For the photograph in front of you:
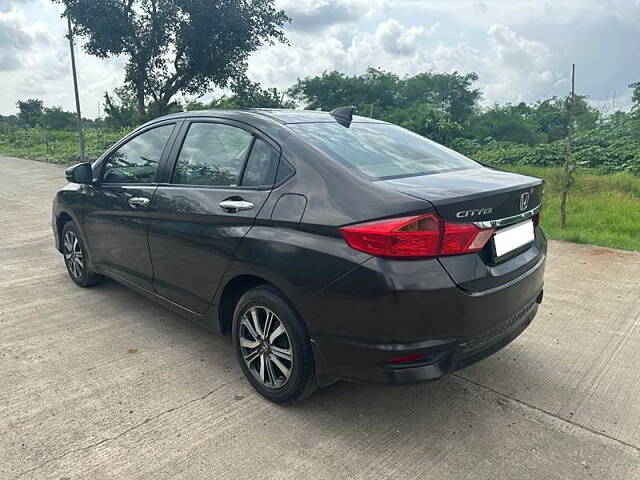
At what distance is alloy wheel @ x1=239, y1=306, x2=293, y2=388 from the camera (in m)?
2.63

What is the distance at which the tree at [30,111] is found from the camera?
45969mm

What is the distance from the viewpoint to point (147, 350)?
3387mm

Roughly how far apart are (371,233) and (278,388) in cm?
106

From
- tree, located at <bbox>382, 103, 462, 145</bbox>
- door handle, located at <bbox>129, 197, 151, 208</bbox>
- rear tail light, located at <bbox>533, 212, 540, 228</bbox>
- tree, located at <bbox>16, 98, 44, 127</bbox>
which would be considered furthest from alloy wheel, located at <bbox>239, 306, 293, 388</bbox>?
tree, located at <bbox>16, 98, 44, 127</bbox>

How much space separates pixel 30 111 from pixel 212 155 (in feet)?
174

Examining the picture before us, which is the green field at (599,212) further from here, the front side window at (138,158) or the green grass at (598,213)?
the front side window at (138,158)

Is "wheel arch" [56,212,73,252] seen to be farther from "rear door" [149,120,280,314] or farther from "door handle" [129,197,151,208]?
"rear door" [149,120,280,314]

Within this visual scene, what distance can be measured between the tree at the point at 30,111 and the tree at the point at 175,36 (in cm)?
3219

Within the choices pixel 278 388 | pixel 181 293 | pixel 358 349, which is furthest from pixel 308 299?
pixel 181 293

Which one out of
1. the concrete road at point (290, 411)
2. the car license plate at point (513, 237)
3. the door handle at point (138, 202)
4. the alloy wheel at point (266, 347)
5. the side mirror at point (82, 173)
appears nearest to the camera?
the concrete road at point (290, 411)

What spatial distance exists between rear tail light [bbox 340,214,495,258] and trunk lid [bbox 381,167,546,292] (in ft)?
0.13

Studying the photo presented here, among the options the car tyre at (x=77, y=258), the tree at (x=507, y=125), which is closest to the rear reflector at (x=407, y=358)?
the car tyre at (x=77, y=258)

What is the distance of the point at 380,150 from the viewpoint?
9.57ft

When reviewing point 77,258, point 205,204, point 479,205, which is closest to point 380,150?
point 479,205
